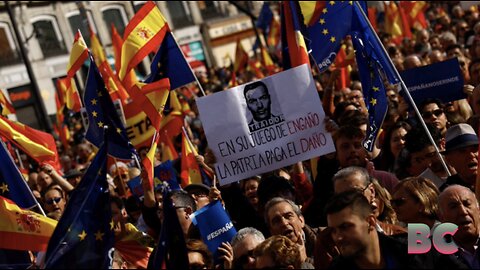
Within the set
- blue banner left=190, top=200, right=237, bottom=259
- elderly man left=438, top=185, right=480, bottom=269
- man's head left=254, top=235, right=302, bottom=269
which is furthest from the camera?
blue banner left=190, top=200, right=237, bottom=259

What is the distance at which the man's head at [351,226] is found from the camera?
3699 mm

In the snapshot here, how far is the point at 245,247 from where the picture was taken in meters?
4.79

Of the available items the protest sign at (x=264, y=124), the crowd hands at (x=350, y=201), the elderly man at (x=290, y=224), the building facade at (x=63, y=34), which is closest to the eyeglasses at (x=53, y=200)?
the crowd hands at (x=350, y=201)

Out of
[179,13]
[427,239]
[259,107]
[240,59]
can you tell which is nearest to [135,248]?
[259,107]

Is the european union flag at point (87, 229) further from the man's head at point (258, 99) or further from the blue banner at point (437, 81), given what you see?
the blue banner at point (437, 81)

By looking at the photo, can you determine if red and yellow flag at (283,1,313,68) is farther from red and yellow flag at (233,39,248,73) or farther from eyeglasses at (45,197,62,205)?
red and yellow flag at (233,39,248,73)

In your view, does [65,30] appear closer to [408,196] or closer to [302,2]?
[302,2]

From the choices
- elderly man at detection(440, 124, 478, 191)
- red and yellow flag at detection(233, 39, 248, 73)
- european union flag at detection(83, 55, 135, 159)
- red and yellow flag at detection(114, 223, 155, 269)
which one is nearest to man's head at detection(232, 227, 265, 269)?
red and yellow flag at detection(114, 223, 155, 269)

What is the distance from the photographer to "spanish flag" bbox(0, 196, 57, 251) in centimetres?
555

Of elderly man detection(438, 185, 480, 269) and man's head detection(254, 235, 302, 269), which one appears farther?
elderly man detection(438, 185, 480, 269)

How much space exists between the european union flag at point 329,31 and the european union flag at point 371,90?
0.44 metres

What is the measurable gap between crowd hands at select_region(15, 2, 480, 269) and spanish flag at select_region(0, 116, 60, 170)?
0.36 m

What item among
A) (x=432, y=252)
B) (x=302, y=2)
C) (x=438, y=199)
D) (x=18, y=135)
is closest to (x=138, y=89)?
(x=18, y=135)

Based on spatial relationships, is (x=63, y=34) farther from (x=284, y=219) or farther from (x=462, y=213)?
(x=462, y=213)
